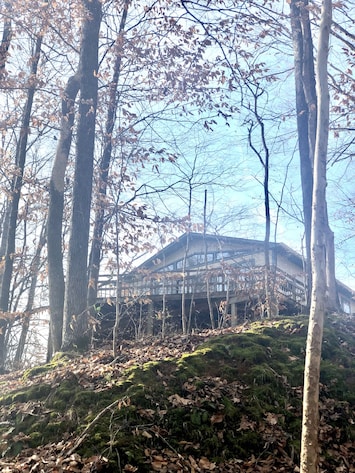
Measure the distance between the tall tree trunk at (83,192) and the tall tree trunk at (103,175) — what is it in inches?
44.4

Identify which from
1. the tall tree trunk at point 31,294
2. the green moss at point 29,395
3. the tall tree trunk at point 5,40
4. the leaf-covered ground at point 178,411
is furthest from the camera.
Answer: the tall tree trunk at point 31,294

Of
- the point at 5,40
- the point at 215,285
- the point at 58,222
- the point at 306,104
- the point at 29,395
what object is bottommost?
the point at 29,395

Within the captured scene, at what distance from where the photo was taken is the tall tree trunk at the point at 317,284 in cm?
392

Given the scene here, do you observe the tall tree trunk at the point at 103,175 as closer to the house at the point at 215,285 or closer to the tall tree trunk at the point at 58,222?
the house at the point at 215,285

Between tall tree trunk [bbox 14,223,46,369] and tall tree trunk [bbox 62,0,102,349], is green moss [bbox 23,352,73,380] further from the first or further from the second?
tall tree trunk [bbox 14,223,46,369]

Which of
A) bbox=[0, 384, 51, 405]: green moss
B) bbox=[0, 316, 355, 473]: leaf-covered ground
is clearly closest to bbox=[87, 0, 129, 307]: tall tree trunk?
bbox=[0, 316, 355, 473]: leaf-covered ground

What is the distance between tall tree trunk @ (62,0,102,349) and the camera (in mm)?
8320

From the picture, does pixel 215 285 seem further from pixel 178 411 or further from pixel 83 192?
pixel 178 411

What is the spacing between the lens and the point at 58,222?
9789 mm

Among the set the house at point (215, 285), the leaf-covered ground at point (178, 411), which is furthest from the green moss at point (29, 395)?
the house at point (215, 285)

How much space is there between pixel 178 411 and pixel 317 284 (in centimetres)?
234

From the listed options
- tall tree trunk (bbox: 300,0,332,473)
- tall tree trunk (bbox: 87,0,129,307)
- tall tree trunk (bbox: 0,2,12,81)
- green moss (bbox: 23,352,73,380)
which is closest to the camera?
tall tree trunk (bbox: 300,0,332,473)

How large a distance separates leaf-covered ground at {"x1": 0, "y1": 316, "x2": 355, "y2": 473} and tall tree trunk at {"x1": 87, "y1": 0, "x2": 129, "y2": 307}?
4007 millimetres

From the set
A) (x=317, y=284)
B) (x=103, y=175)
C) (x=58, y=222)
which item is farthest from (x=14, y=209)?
(x=317, y=284)
